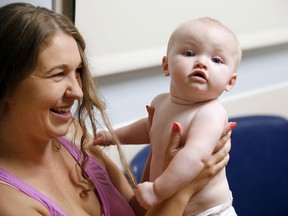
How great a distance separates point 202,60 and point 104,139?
0.37 metres

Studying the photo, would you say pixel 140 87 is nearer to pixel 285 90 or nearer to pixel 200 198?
pixel 200 198

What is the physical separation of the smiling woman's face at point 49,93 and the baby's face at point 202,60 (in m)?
0.22

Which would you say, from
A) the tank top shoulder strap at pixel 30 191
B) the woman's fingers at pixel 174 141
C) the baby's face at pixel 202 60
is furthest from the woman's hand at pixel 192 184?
the tank top shoulder strap at pixel 30 191

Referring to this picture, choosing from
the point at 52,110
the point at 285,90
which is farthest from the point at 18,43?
the point at 285,90

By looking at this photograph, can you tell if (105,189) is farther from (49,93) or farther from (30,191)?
(49,93)

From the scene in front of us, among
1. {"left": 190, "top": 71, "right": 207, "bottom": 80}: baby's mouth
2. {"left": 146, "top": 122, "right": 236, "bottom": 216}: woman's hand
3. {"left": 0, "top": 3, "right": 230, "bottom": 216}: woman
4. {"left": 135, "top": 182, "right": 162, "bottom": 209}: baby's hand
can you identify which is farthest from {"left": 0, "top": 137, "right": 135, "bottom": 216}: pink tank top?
{"left": 190, "top": 71, "right": 207, "bottom": 80}: baby's mouth

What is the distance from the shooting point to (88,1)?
4.86 ft

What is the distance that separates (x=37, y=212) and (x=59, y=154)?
243 mm

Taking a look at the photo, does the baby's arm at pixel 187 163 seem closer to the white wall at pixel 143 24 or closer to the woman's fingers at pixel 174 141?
the woman's fingers at pixel 174 141

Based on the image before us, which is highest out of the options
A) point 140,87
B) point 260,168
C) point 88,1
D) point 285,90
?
point 88,1

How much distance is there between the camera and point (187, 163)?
1.04 m

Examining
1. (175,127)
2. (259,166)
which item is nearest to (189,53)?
(175,127)

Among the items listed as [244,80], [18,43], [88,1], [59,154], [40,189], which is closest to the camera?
[18,43]

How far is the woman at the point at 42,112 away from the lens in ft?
3.28
